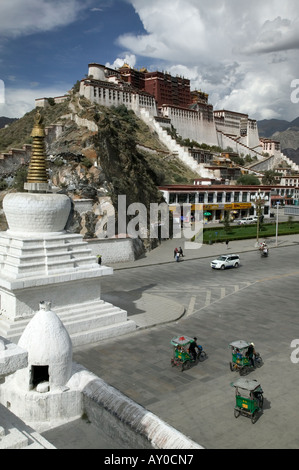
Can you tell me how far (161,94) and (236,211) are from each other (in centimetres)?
5125

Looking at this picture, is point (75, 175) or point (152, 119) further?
point (152, 119)

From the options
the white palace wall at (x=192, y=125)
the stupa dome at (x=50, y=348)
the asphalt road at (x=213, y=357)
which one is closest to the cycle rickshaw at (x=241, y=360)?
the asphalt road at (x=213, y=357)

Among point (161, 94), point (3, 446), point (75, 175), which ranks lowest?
point (3, 446)

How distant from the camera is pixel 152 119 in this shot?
290ft

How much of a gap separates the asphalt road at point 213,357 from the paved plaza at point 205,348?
0.03 m

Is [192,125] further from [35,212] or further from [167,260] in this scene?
[35,212]

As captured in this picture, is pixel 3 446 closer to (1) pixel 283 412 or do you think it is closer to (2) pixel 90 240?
(1) pixel 283 412

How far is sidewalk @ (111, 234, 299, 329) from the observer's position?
17.5m

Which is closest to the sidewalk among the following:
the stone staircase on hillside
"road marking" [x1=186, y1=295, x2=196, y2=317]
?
"road marking" [x1=186, y1=295, x2=196, y2=317]

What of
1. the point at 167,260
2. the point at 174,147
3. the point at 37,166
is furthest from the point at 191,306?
the point at 174,147

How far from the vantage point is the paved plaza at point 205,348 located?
9.54 m
